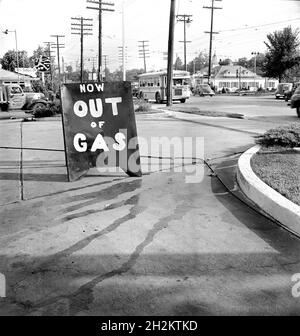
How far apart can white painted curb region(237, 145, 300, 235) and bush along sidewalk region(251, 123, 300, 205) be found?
0.10 metres

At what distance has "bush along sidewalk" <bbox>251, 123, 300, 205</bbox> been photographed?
5246 millimetres

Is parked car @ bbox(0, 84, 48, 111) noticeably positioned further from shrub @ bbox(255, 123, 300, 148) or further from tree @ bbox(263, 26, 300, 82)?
tree @ bbox(263, 26, 300, 82)

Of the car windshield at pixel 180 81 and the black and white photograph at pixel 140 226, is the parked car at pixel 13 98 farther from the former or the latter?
the black and white photograph at pixel 140 226

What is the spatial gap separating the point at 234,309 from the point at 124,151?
4.24 m

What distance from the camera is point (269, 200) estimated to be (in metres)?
4.86

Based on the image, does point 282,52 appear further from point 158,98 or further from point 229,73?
point 229,73

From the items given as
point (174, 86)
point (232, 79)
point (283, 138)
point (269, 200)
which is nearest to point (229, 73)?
point (232, 79)

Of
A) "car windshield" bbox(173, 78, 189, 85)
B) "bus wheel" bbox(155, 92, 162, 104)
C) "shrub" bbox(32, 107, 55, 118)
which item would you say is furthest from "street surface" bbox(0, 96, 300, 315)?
"car windshield" bbox(173, 78, 189, 85)

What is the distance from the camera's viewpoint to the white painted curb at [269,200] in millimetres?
4352

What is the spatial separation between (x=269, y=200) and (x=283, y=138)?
3877mm

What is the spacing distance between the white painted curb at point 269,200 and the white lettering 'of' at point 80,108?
2559 millimetres

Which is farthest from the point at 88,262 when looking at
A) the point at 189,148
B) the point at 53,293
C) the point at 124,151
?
the point at 189,148

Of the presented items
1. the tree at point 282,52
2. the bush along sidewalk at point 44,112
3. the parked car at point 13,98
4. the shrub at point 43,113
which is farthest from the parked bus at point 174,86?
the tree at point 282,52

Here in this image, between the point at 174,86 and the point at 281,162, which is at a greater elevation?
the point at 174,86
